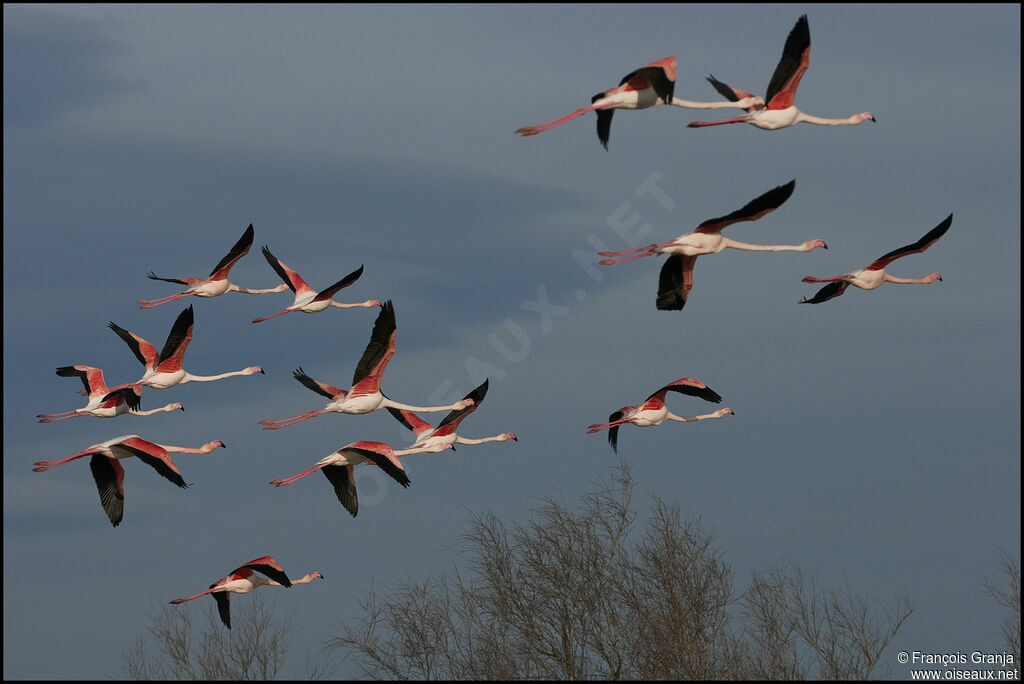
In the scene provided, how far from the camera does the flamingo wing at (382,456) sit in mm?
26250

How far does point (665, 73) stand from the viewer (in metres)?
24.0

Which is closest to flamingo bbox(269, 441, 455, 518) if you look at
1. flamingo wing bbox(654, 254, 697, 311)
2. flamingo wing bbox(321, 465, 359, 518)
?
flamingo wing bbox(321, 465, 359, 518)

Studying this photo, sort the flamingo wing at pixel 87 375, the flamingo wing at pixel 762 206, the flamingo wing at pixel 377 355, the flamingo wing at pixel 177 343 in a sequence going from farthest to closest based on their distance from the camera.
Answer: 1. the flamingo wing at pixel 87 375
2. the flamingo wing at pixel 177 343
3. the flamingo wing at pixel 377 355
4. the flamingo wing at pixel 762 206

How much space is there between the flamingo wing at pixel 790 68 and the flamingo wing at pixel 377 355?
25.7 feet

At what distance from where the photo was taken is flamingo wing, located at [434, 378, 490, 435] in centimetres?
3036

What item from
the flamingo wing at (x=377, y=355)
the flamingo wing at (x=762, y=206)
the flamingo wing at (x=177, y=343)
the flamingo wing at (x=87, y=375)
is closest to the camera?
the flamingo wing at (x=762, y=206)

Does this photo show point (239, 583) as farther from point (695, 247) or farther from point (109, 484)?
point (695, 247)

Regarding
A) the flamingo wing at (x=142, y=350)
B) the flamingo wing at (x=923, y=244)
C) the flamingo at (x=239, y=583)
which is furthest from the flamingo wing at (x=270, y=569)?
the flamingo wing at (x=923, y=244)

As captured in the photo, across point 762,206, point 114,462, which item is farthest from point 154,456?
point 762,206

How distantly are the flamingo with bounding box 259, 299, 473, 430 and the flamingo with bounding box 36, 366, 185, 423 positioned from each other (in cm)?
467

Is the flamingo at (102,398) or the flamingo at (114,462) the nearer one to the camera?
the flamingo at (114,462)

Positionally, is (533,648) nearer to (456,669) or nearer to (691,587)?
(456,669)

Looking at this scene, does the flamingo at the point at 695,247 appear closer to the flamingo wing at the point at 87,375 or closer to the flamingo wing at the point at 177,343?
the flamingo wing at the point at 177,343

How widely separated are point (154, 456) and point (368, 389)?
15.6 feet
